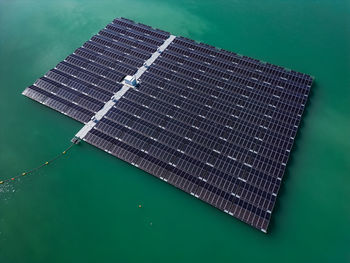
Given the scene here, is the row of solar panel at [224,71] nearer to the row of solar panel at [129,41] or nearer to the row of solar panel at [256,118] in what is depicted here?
the row of solar panel at [129,41]

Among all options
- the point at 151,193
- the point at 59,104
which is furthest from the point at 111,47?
the point at 151,193

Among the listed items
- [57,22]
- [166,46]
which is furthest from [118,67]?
[57,22]

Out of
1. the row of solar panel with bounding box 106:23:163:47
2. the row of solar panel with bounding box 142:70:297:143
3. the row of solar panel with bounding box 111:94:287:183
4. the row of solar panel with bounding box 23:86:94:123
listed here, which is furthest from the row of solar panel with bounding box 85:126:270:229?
the row of solar panel with bounding box 106:23:163:47

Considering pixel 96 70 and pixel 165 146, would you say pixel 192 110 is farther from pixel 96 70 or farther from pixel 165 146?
pixel 96 70

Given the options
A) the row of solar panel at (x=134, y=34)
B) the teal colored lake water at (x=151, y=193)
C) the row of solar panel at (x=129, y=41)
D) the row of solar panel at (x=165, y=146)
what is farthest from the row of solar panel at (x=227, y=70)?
the row of solar panel at (x=165, y=146)

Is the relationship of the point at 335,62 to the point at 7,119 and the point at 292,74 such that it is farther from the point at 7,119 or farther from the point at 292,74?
the point at 7,119

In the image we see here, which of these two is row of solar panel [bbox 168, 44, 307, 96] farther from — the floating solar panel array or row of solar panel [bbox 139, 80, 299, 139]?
row of solar panel [bbox 139, 80, 299, 139]
